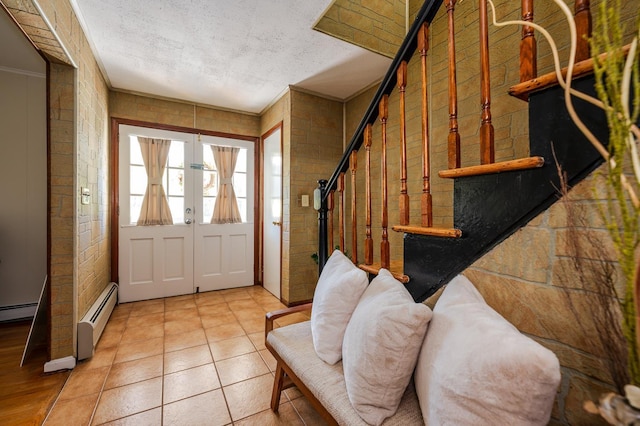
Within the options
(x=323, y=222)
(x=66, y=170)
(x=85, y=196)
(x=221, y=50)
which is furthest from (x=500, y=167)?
(x=85, y=196)

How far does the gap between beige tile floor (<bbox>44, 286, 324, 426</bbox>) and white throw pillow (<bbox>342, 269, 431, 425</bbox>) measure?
0.78 m

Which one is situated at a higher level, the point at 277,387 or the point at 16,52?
the point at 16,52

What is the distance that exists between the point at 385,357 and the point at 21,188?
Answer: 3764 mm

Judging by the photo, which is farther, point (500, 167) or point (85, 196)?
point (85, 196)

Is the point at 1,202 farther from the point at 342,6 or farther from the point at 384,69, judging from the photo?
the point at 384,69

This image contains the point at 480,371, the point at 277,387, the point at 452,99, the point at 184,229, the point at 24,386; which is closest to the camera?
the point at 480,371

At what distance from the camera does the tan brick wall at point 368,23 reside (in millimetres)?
2287

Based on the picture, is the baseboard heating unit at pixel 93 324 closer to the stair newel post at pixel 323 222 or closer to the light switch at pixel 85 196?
the light switch at pixel 85 196

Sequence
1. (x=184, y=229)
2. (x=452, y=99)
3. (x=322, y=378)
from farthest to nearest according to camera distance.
→ (x=184, y=229)
(x=322, y=378)
(x=452, y=99)

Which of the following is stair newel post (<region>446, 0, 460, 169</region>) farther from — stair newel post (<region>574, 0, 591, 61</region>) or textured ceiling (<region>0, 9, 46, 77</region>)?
textured ceiling (<region>0, 9, 46, 77</region>)

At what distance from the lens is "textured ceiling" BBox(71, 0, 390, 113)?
6.48ft

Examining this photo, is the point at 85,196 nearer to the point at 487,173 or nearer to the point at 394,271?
the point at 394,271

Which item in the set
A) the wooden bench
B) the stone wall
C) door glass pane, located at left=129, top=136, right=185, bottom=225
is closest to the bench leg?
the wooden bench

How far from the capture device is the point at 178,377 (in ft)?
6.23
